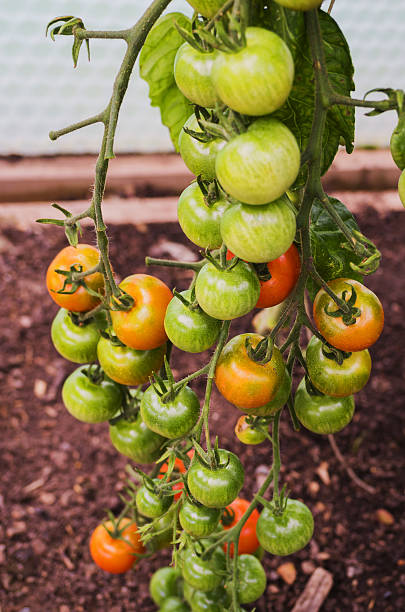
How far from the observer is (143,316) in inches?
26.2

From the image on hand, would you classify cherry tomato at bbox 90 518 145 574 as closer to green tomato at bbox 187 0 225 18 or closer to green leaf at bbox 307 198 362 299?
green leaf at bbox 307 198 362 299

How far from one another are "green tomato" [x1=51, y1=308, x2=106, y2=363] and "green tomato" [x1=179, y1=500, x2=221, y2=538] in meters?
0.22

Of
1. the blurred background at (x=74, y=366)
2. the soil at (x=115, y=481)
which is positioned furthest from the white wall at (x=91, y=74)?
the soil at (x=115, y=481)

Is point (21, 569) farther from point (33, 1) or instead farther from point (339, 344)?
point (33, 1)

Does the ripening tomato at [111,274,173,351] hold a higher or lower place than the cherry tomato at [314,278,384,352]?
lower

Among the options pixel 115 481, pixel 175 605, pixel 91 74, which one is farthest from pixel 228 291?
pixel 91 74

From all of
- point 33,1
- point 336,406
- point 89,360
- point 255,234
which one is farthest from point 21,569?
point 33,1

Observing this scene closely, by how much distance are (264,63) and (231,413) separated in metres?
1.19

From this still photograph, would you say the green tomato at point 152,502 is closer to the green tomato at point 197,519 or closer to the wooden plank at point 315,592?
the green tomato at point 197,519

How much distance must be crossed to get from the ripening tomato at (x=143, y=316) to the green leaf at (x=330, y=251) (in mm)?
173

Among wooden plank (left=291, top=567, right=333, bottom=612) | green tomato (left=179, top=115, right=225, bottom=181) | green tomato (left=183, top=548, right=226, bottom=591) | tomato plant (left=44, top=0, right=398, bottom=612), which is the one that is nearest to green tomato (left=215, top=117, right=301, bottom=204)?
tomato plant (left=44, top=0, right=398, bottom=612)

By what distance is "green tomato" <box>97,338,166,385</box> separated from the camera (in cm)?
71

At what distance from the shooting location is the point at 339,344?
60 centimetres

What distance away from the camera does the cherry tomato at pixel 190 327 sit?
0.60 meters
